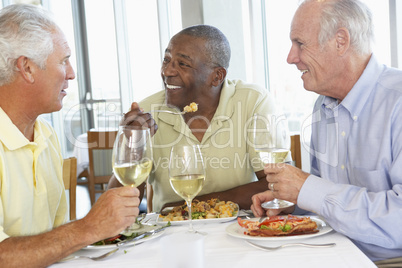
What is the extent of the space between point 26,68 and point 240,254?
94cm

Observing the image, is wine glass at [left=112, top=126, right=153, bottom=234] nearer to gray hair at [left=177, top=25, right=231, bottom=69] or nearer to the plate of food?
the plate of food

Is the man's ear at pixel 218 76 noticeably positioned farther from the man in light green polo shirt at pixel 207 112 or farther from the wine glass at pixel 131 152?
the wine glass at pixel 131 152

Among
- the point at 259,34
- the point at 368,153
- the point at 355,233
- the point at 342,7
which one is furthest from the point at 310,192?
the point at 259,34

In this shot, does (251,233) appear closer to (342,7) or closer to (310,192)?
(310,192)

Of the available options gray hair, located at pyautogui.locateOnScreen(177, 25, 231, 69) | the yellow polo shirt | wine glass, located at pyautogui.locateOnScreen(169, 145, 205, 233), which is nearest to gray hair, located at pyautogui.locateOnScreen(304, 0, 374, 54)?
wine glass, located at pyautogui.locateOnScreen(169, 145, 205, 233)

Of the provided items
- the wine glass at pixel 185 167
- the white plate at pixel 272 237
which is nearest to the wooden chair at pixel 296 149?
the white plate at pixel 272 237

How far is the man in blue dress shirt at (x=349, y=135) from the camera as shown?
1293 millimetres

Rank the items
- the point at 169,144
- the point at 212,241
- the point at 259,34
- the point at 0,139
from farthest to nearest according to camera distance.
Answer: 1. the point at 259,34
2. the point at 169,144
3. the point at 0,139
4. the point at 212,241

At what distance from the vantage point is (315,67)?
5.47 ft

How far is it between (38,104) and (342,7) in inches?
44.0

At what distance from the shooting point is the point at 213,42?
2334mm

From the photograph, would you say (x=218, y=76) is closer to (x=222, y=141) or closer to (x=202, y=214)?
(x=222, y=141)

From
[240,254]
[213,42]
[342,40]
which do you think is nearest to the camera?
[240,254]

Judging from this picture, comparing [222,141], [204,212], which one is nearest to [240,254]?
[204,212]
